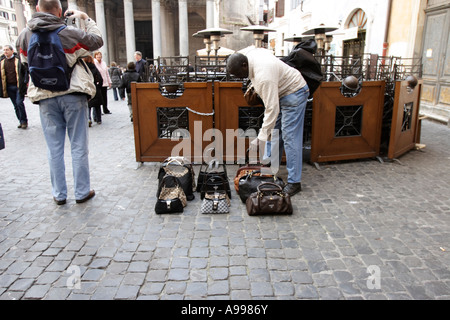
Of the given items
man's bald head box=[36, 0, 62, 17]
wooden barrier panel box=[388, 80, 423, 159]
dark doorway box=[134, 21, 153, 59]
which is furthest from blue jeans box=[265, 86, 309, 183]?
dark doorway box=[134, 21, 153, 59]

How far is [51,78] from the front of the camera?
12.4 feet

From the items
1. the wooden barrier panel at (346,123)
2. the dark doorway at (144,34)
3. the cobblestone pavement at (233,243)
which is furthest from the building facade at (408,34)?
the dark doorway at (144,34)

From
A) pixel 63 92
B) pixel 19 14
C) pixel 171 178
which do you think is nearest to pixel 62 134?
pixel 63 92

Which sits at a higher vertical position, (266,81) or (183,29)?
(183,29)

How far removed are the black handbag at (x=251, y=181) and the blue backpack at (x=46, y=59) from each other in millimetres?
2365

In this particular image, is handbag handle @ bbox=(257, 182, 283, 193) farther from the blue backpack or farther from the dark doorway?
the dark doorway

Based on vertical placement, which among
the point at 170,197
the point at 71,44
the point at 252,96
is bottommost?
the point at 170,197

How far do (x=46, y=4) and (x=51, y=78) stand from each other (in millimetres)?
783

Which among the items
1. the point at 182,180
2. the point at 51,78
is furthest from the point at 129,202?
the point at 51,78

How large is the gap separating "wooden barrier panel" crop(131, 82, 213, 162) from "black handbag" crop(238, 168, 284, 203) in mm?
1526

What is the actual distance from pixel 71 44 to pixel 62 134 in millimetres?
1042

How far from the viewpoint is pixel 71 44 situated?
385 centimetres

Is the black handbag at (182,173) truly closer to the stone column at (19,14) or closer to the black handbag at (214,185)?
the black handbag at (214,185)

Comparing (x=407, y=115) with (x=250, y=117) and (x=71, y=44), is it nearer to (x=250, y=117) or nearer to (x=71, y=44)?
(x=250, y=117)
